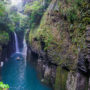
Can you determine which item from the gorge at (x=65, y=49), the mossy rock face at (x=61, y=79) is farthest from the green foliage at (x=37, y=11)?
the mossy rock face at (x=61, y=79)

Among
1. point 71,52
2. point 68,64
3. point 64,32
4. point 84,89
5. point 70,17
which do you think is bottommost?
point 84,89

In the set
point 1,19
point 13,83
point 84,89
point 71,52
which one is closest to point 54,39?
point 71,52

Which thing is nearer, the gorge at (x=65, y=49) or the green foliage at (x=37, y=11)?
the gorge at (x=65, y=49)

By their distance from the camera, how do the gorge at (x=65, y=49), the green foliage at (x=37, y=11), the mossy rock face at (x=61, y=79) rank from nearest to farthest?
the gorge at (x=65, y=49) < the mossy rock face at (x=61, y=79) < the green foliage at (x=37, y=11)

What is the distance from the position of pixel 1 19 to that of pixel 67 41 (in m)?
13.8

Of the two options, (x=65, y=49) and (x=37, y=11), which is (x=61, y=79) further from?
(x=37, y=11)

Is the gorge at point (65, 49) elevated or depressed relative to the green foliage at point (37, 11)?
depressed

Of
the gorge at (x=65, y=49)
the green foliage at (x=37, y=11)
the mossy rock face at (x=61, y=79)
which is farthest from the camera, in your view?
the green foliage at (x=37, y=11)

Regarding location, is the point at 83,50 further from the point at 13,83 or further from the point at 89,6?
the point at 13,83

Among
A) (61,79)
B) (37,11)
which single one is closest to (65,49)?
(61,79)

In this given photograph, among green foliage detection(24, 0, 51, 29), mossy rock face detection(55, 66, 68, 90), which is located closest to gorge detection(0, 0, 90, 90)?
mossy rock face detection(55, 66, 68, 90)

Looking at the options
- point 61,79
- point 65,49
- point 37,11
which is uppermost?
point 37,11

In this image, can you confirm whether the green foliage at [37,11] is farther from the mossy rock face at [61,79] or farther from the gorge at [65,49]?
the mossy rock face at [61,79]

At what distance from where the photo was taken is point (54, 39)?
423 inches
